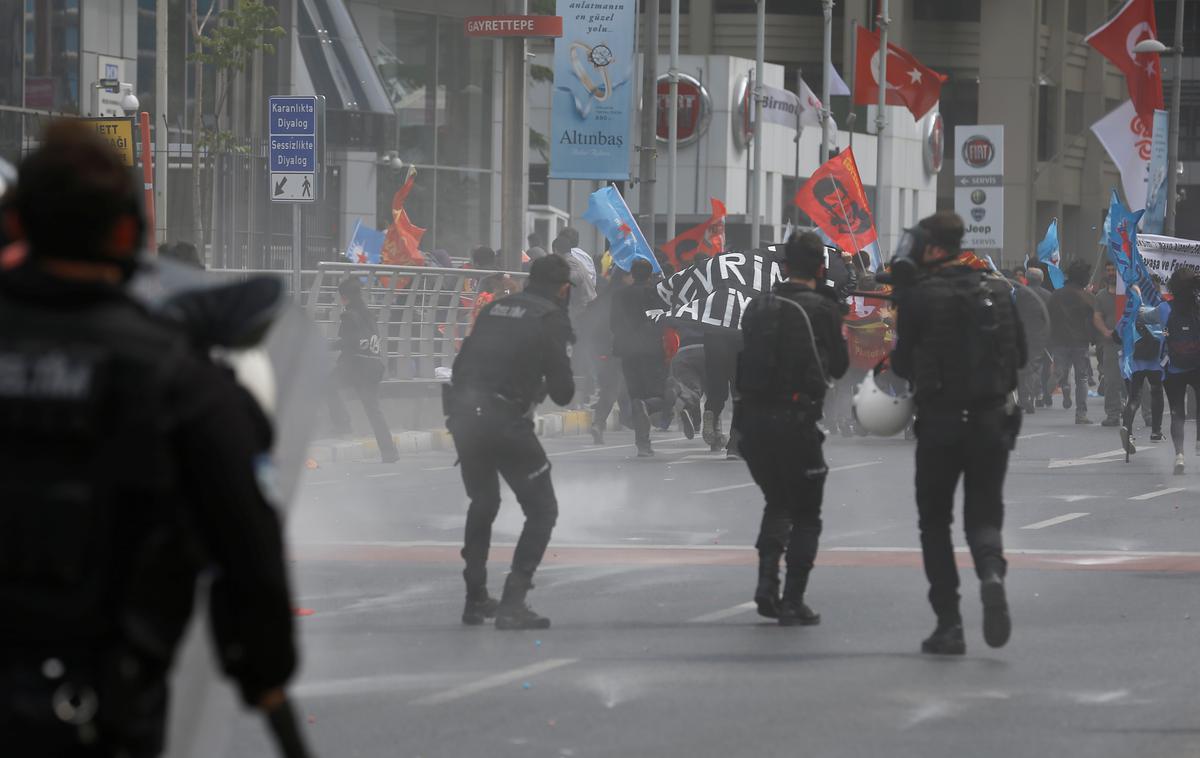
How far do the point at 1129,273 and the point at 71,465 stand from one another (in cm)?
1986

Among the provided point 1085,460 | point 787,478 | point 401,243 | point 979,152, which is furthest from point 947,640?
point 979,152

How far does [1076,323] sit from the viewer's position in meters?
26.7

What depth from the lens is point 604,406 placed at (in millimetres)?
23047

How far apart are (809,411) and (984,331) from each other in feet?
3.74

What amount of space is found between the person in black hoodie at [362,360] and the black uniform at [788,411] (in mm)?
Answer: 9863

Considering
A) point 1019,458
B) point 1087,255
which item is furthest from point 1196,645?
point 1087,255

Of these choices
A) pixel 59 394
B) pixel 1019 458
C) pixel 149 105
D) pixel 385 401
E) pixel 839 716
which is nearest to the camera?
pixel 59 394

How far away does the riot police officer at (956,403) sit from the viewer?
8844 millimetres

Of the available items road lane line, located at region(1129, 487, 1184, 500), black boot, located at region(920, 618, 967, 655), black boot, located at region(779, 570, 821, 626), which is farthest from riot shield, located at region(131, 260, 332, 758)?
road lane line, located at region(1129, 487, 1184, 500)

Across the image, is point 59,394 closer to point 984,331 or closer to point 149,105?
point 984,331

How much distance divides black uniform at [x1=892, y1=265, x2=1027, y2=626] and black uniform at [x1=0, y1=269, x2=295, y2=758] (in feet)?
19.2

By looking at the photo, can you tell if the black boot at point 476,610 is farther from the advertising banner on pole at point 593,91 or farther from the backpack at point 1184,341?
the advertising banner on pole at point 593,91

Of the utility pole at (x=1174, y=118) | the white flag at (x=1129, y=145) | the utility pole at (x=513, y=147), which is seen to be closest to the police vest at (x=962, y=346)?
the utility pole at (x=513, y=147)

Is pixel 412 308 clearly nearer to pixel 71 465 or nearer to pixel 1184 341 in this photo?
pixel 1184 341
